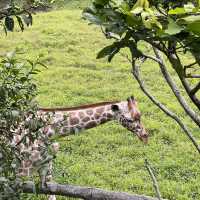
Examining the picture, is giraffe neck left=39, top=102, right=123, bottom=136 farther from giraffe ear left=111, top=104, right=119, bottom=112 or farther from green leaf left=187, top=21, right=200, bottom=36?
green leaf left=187, top=21, right=200, bottom=36

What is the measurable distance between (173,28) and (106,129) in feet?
20.5

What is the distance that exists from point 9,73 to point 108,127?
5183 mm

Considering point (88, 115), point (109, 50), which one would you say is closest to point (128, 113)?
point (88, 115)

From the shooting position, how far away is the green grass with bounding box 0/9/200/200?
5.65 m

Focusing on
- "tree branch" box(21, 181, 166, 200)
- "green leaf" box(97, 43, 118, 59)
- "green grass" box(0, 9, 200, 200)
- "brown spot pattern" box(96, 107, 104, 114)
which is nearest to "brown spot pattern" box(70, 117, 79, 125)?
"brown spot pattern" box(96, 107, 104, 114)

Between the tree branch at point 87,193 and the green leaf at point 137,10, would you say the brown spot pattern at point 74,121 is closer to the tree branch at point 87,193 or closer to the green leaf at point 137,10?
the tree branch at point 87,193

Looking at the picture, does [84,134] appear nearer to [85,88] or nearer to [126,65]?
[85,88]

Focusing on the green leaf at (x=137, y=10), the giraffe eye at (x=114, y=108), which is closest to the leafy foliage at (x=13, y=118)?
the green leaf at (x=137, y=10)

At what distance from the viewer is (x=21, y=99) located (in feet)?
6.92

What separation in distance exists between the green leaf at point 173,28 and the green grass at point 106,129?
1.79 meters

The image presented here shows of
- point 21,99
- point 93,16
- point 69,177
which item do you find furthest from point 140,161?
point 93,16

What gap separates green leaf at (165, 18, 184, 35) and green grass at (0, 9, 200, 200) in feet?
5.89

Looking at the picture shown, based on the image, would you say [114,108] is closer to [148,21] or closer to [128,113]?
[128,113]

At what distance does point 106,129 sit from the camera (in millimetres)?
7215
